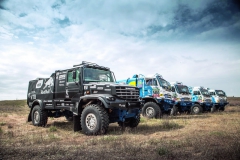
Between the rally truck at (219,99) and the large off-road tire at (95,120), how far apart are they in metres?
16.6

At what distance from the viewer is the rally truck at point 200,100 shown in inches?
682

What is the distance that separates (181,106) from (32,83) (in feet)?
39.5

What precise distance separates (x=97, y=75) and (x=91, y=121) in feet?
7.12

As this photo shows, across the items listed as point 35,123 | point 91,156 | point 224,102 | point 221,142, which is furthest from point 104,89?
point 224,102

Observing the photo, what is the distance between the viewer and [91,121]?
7.20 metres

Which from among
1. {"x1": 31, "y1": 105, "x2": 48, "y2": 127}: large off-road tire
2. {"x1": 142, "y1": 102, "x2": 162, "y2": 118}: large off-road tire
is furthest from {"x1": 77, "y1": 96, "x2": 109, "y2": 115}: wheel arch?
{"x1": 142, "y1": 102, "x2": 162, "y2": 118}: large off-road tire

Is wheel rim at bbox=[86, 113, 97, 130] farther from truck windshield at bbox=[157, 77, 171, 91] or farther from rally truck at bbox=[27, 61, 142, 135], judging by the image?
truck windshield at bbox=[157, 77, 171, 91]

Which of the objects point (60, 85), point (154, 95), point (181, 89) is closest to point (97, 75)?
point (60, 85)

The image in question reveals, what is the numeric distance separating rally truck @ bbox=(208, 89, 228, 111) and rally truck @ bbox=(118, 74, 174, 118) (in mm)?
9471

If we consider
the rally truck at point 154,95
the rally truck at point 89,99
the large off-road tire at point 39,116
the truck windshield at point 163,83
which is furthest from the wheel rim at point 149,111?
the large off-road tire at point 39,116

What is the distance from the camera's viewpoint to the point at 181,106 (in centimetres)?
1645

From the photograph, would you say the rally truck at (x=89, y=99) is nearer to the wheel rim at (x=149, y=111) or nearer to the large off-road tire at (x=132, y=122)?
the large off-road tire at (x=132, y=122)

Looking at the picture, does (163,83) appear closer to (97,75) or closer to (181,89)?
(181,89)

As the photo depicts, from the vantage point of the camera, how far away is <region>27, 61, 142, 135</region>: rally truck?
7016mm
